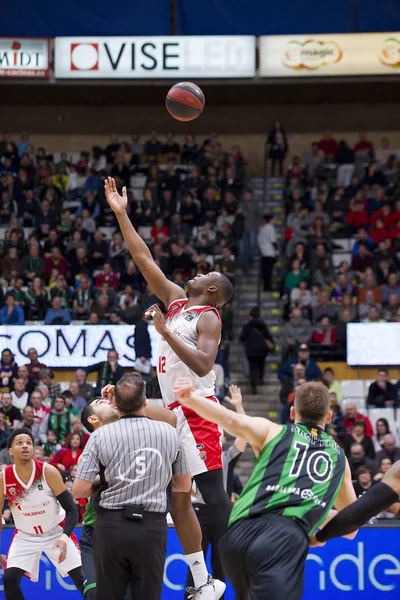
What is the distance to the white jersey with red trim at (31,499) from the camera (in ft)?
30.8

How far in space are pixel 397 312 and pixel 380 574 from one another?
31.0ft

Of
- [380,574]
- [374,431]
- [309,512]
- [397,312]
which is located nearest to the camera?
[309,512]

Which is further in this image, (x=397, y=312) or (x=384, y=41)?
(x=384, y=41)

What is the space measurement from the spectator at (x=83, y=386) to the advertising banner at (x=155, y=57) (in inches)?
359

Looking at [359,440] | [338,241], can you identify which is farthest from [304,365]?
[338,241]

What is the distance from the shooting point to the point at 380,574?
10.5 meters

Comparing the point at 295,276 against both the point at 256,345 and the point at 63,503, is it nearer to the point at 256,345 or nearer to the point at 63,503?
the point at 256,345

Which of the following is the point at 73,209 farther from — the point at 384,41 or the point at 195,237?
the point at 384,41

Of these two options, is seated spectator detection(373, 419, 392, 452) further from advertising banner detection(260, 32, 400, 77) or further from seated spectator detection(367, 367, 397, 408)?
advertising banner detection(260, 32, 400, 77)

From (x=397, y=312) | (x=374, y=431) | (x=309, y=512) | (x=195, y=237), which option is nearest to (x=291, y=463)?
(x=309, y=512)

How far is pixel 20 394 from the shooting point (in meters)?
17.1

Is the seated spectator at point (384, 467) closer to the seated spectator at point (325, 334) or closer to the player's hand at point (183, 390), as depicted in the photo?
the seated spectator at point (325, 334)

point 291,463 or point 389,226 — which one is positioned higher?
point 389,226

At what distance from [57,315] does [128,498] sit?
13119 mm
